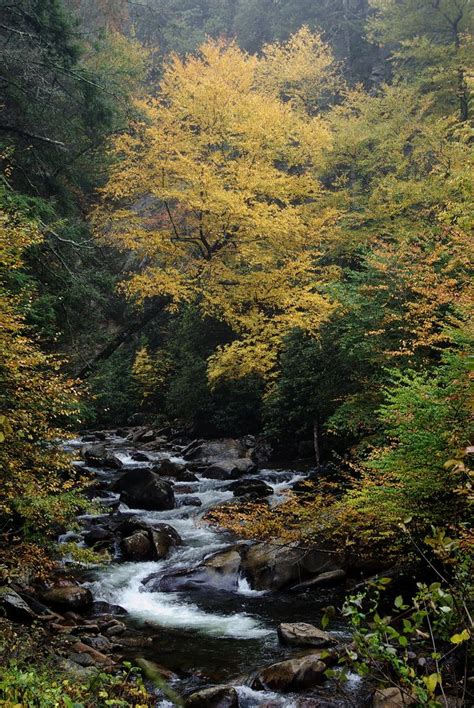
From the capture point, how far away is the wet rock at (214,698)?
5.18m

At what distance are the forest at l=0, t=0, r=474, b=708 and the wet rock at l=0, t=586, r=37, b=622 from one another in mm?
28

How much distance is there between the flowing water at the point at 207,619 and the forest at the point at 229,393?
0.15 ft

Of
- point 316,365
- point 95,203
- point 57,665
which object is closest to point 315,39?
point 95,203

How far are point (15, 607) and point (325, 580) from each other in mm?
4409

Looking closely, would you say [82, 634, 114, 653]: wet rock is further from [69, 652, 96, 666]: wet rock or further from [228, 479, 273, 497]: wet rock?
[228, 479, 273, 497]: wet rock

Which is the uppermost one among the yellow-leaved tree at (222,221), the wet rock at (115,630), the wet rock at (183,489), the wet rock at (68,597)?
the yellow-leaved tree at (222,221)

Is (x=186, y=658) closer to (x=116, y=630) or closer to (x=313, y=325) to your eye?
(x=116, y=630)

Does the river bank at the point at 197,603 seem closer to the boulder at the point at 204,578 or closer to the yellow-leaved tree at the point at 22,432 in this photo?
the boulder at the point at 204,578

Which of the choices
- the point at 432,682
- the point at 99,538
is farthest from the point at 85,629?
the point at 432,682

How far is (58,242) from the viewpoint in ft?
37.2

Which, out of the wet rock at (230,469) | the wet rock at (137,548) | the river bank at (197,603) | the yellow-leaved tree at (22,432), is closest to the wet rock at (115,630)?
the river bank at (197,603)

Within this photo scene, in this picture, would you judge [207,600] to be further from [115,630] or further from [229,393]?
[229,393]

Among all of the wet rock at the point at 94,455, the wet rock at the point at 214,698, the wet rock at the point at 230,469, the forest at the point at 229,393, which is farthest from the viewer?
the wet rock at the point at 94,455

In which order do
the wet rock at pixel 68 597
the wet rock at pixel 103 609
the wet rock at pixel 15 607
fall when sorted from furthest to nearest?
1. the wet rock at pixel 103 609
2. the wet rock at pixel 68 597
3. the wet rock at pixel 15 607
